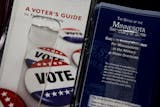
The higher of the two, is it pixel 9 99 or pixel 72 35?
pixel 72 35

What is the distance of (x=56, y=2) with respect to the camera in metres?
0.68

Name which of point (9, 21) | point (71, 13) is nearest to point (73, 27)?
point (71, 13)

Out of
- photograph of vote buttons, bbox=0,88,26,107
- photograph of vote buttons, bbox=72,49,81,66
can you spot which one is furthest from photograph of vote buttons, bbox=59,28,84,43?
photograph of vote buttons, bbox=0,88,26,107

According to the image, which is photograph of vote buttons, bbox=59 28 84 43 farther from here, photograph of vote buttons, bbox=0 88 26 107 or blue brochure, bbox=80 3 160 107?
photograph of vote buttons, bbox=0 88 26 107

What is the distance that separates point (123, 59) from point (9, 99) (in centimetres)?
24

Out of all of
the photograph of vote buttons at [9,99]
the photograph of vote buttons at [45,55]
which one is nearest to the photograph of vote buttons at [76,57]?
the photograph of vote buttons at [45,55]

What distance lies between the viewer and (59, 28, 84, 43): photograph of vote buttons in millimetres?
A: 678

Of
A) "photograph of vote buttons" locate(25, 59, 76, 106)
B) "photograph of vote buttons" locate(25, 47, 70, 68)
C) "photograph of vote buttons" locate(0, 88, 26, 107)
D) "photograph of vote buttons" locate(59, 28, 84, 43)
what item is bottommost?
"photograph of vote buttons" locate(0, 88, 26, 107)

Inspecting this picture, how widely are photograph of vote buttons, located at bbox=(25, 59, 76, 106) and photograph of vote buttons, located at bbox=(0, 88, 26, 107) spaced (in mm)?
27

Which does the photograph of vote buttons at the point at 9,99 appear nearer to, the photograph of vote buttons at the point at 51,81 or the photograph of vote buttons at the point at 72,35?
the photograph of vote buttons at the point at 51,81

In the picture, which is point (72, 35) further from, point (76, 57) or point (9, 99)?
point (9, 99)

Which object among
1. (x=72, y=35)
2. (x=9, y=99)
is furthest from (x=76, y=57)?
(x=9, y=99)

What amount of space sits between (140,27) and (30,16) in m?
0.22

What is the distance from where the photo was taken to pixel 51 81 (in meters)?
0.67
